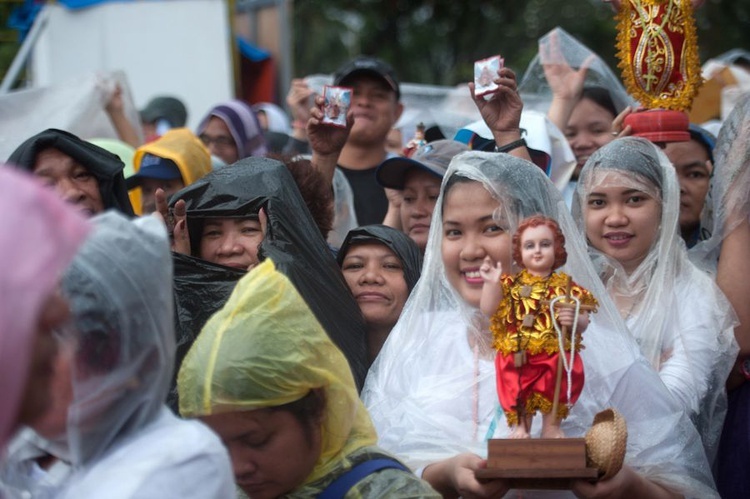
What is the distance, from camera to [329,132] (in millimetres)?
4949

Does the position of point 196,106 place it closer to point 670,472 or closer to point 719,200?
point 719,200

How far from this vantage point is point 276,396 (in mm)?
2492

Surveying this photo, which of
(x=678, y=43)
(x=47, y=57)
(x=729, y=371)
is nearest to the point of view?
(x=729, y=371)

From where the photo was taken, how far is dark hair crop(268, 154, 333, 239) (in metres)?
4.36

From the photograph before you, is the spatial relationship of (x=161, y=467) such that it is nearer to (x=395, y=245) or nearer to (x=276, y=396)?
(x=276, y=396)

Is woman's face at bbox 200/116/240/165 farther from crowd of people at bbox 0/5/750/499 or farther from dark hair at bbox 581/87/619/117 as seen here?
dark hair at bbox 581/87/619/117

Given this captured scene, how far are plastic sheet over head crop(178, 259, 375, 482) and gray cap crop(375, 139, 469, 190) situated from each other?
88.0 inches

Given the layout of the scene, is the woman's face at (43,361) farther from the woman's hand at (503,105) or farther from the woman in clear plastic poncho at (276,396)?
the woman's hand at (503,105)

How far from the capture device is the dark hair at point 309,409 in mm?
2562

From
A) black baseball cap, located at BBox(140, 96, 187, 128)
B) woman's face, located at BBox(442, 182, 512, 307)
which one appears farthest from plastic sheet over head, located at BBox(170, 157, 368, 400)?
black baseball cap, located at BBox(140, 96, 187, 128)

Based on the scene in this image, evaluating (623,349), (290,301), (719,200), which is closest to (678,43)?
(719,200)

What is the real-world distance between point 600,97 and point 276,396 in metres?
3.54

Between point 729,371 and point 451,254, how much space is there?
3.37 feet

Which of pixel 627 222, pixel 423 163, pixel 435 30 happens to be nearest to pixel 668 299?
pixel 627 222
